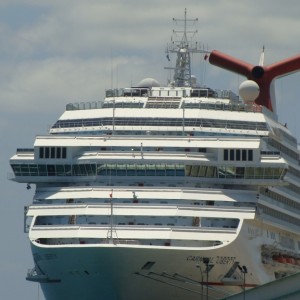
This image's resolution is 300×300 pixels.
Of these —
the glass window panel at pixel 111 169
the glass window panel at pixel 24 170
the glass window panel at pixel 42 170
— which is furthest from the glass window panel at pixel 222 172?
the glass window panel at pixel 24 170

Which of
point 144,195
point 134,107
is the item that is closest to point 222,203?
point 144,195

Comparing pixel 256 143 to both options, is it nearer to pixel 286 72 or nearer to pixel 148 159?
pixel 148 159

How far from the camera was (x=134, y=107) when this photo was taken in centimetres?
12025

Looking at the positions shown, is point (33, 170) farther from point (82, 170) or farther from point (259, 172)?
point (259, 172)

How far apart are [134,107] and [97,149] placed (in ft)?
25.0

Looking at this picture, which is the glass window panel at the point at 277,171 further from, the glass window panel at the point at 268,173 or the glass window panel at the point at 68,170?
the glass window panel at the point at 68,170

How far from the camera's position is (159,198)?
358ft

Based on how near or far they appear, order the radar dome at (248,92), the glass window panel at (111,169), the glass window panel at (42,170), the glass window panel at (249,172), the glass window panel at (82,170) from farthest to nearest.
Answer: the radar dome at (248,92)
the glass window panel at (42,170)
the glass window panel at (82,170)
the glass window panel at (249,172)
the glass window panel at (111,169)

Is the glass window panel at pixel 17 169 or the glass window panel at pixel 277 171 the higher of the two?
the glass window panel at pixel 277 171

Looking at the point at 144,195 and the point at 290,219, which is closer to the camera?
the point at 144,195

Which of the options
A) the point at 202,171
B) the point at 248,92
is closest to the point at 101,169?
the point at 202,171

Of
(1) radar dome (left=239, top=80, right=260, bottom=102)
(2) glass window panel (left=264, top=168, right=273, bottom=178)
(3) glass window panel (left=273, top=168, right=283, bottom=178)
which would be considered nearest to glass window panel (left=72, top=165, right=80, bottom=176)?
(2) glass window panel (left=264, top=168, right=273, bottom=178)

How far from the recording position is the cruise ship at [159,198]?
105375mm

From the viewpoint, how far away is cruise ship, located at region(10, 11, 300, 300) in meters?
105
